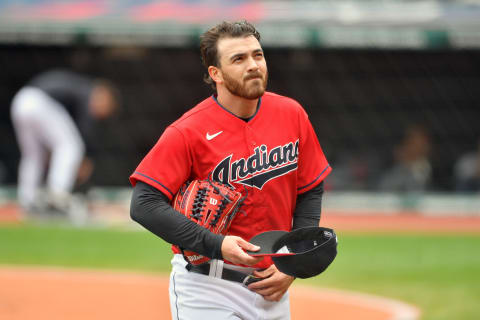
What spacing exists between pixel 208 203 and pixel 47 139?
9159 millimetres

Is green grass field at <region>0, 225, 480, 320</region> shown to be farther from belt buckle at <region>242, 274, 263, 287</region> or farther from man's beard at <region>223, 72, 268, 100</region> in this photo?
man's beard at <region>223, 72, 268, 100</region>


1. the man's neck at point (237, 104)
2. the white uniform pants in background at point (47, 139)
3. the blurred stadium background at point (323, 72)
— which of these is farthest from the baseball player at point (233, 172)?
the blurred stadium background at point (323, 72)

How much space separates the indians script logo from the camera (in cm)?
324

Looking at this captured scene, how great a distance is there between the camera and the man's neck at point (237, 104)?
3.29 metres

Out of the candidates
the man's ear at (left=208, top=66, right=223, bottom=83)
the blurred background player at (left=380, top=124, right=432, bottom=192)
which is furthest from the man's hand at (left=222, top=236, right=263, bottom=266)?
the blurred background player at (left=380, top=124, right=432, bottom=192)

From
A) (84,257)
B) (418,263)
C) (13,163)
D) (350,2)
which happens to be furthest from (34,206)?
(350,2)

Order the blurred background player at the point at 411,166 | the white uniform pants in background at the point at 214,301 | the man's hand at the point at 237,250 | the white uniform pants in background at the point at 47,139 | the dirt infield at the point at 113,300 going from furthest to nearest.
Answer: the blurred background player at the point at 411,166
the white uniform pants in background at the point at 47,139
the dirt infield at the point at 113,300
the white uniform pants in background at the point at 214,301
the man's hand at the point at 237,250

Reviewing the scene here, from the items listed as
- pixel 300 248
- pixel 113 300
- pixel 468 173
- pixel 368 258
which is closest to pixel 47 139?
pixel 368 258

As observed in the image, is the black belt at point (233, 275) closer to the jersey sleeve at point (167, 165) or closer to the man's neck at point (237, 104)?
the jersey sleeve at point (167, 165)

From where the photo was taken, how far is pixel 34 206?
11812mm

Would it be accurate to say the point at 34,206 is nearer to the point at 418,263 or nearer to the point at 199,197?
the point at 418,263

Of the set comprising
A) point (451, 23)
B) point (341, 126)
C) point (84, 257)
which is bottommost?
point (84, 257)

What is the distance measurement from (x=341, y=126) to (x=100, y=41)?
4802 millimetres

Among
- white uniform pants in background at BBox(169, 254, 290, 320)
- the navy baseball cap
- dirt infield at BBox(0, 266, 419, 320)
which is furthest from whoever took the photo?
dirt infield at BBox(0, 266, 419, 320)
